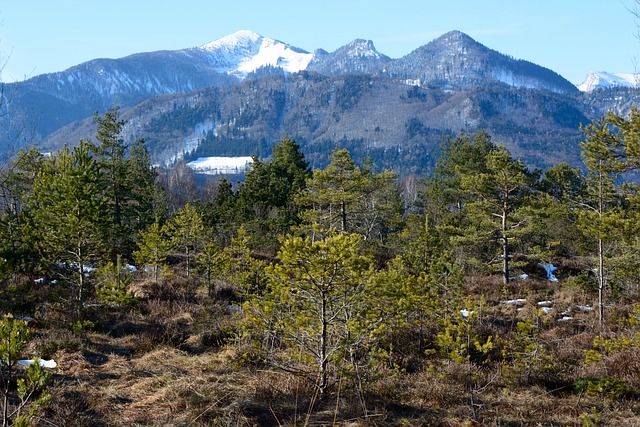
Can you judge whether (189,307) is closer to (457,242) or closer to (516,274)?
(457,242)

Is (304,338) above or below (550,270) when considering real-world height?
above

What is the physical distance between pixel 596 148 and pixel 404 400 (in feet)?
21.7

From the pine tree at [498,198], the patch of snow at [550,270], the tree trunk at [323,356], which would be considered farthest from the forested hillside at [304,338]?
the patch of snow at [550,270]

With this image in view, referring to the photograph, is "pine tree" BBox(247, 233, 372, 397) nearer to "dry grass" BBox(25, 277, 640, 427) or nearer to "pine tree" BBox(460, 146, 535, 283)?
"dry grass" BBox(25, 277, 640, 427)

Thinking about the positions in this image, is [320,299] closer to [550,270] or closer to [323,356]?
[323,356]

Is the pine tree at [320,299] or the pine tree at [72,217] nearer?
the pine tree at [320,299]

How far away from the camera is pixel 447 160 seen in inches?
1490

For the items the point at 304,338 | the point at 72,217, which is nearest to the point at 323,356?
the point at 304,338

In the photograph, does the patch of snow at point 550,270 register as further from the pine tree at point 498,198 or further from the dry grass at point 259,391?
the dry grass at point 259,391

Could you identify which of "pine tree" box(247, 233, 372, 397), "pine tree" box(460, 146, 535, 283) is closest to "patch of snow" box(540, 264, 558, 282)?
"pine tree" box(460, 146, 535, 283)

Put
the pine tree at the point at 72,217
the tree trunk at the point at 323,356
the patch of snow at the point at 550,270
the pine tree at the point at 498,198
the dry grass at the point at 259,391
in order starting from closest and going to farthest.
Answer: the dry grass at the point at 259,391 < the tree trunk at the point at 323,356 < the pine tree at the point at 72,217 < the pine tree at the point at 498,198 < the patch of snow at the point at 550,270

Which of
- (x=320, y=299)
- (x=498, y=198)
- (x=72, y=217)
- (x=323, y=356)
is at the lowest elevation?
(x=323, y=356)

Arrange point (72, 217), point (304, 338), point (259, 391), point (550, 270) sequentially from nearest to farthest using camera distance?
point (259, 391), point (304, 338), point (72, 217), point (550, 270)

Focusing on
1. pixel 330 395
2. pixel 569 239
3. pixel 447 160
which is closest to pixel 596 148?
pixel 330 395
